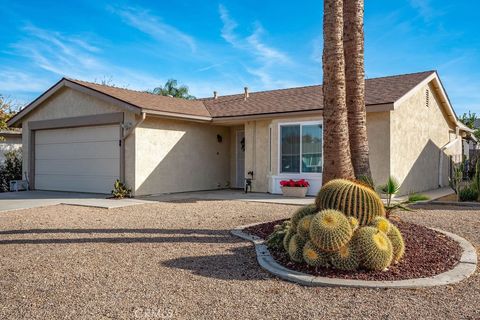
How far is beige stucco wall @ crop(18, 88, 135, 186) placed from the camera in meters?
13.7

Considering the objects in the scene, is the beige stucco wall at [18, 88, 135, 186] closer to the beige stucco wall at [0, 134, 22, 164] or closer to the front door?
the beige stucco wall at [0, 134, 22, 164]

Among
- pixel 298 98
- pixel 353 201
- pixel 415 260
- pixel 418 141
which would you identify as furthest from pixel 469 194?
pixel 353 201

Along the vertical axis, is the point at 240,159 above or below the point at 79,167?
above

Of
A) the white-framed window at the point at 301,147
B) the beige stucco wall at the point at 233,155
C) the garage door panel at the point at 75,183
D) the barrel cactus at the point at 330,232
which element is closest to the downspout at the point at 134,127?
the garage door panel at the point at 75,183

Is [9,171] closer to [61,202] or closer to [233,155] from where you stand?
[61,202]

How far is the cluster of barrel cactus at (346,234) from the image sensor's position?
4871mm

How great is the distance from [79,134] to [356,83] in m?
11.6

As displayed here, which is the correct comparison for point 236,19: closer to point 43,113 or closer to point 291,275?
point 43,113

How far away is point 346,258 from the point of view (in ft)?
16.1

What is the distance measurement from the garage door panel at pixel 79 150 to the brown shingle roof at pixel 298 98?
404 cm

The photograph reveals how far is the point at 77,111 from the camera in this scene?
50.7 feet

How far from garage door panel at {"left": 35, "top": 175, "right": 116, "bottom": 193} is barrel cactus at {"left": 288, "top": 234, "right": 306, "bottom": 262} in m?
10.2

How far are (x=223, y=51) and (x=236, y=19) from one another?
6291mm

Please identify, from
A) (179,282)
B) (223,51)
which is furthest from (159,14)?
(179,282)
